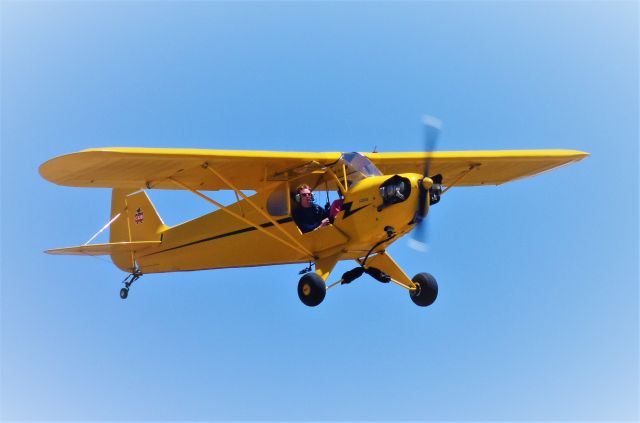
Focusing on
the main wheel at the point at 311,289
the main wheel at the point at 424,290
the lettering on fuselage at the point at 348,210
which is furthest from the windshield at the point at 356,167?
the main wheel at the point at 424,290

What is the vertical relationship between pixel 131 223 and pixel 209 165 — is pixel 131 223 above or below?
above

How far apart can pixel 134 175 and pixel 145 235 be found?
4.47 meters

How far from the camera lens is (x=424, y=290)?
15.2 metres

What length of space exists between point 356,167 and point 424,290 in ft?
8.25

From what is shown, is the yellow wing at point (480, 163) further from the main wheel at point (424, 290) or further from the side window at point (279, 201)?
the main wheel at point (424, 290)

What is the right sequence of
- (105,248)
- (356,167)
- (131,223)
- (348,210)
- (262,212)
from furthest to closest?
(131,223) → (105,248) → (262,212) → (356,167) → (348,210)

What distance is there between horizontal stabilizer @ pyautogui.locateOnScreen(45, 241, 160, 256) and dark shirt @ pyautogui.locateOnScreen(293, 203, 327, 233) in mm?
4489

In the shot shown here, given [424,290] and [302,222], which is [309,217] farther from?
[424,290]

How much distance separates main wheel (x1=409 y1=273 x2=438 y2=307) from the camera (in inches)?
598

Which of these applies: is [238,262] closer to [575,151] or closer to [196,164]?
[196,164]

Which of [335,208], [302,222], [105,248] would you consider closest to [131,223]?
[105,248]

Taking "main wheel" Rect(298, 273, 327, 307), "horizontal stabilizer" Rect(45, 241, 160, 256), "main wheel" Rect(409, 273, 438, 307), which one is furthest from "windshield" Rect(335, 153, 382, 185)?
→ "horizontal stabilizer" Rect(45, 241, 160, 256)

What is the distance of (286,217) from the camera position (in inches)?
591

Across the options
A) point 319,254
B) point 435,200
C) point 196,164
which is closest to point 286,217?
point 319,254
